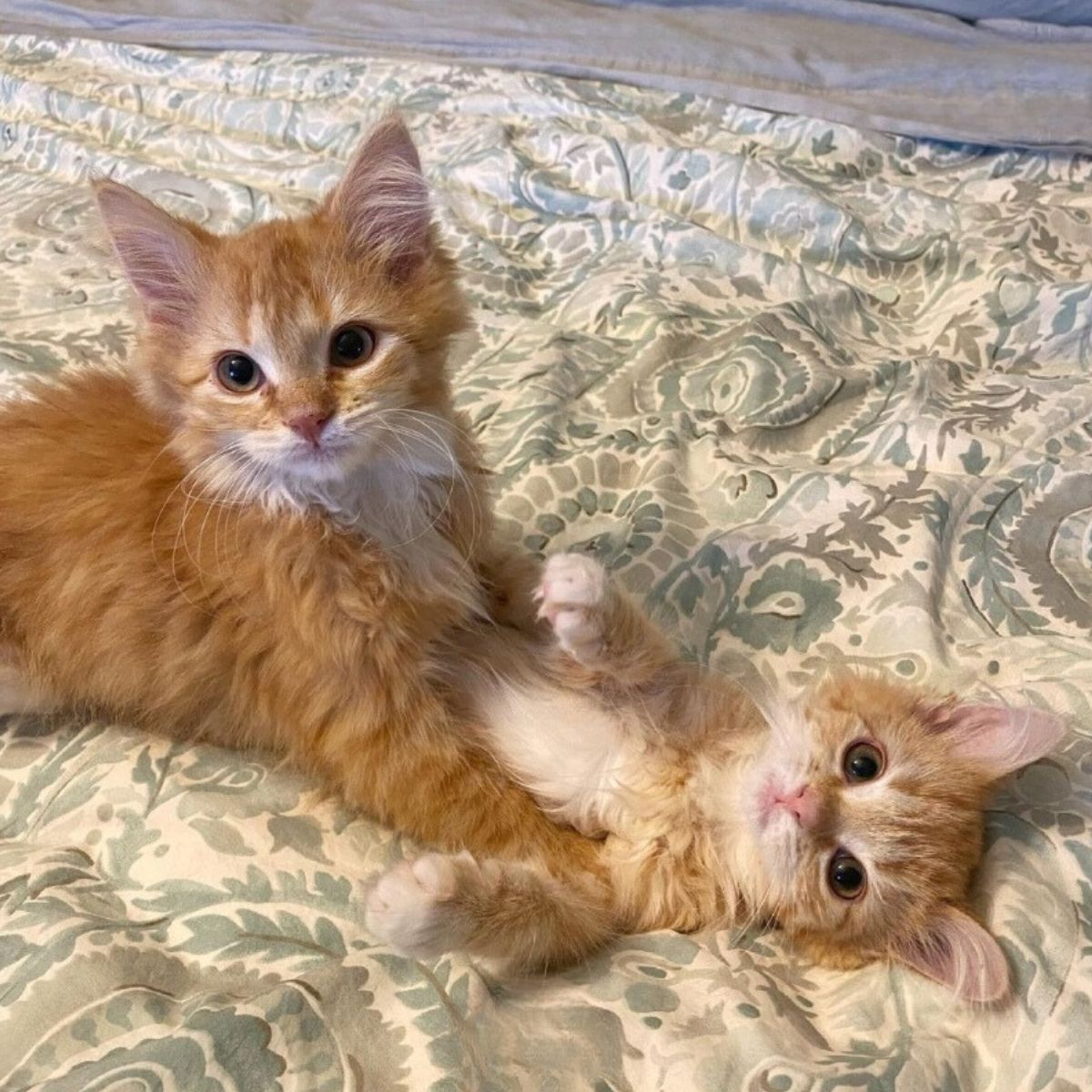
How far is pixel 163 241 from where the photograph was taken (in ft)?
3.51

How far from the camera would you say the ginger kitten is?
1.05 m

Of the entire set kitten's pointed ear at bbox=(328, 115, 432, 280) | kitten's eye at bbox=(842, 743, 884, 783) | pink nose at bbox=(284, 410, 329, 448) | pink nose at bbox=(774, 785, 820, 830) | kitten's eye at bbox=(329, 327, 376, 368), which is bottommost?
pink nose at bbox=(774, 785, 820, 830)

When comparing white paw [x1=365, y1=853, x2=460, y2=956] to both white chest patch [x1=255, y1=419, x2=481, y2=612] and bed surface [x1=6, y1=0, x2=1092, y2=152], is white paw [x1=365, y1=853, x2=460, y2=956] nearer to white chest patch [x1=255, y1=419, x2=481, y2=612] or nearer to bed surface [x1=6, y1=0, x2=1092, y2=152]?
white chest patch [x1=255, y1=419, x2=481, y2=612]

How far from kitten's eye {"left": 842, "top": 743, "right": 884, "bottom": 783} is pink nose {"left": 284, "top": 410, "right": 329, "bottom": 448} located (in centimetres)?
69

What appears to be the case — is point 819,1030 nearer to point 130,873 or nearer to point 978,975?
point 978,975

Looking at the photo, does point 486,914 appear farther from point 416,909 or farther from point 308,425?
point 308,425

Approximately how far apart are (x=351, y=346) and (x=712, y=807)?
690mm

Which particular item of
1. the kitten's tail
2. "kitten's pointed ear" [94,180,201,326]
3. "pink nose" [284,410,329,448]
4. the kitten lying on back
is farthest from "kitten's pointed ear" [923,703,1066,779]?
"kitten's pointed ear" [94,180,201,326]

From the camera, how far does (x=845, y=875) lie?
1.02m

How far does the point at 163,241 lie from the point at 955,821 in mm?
1086

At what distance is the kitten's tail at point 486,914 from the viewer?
87 centimetres

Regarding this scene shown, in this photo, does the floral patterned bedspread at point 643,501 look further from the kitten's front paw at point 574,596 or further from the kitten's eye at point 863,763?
the kitten's front paw at point 574,596

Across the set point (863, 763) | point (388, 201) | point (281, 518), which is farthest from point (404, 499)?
point (863, 763)

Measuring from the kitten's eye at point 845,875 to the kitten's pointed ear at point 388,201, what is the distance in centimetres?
84
